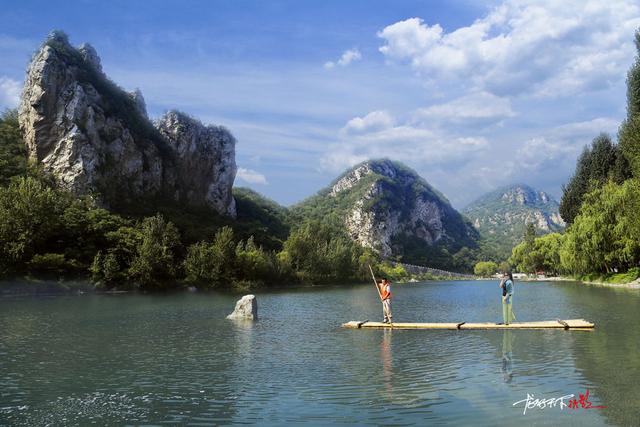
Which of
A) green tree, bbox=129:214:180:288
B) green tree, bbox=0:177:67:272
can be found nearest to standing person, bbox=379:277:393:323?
green tree, bbox=0:177:67:272

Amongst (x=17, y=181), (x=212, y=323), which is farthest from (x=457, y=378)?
(x=17, y=181)

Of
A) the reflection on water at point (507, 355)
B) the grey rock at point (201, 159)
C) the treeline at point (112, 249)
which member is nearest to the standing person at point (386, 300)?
the reflection on water at point (507, 355)

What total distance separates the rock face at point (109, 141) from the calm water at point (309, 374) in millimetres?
86903

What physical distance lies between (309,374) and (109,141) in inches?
4559

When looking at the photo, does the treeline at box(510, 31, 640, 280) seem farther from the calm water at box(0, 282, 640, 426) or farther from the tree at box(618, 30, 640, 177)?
the calm water at box(0, 282, 640, 426)

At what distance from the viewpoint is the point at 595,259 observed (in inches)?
2726

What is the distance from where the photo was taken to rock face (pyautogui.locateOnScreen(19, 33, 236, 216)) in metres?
109

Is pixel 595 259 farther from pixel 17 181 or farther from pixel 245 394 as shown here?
pixel 17 181

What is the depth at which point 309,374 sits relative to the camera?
696 inches

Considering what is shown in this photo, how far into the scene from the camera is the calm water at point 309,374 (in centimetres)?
1298

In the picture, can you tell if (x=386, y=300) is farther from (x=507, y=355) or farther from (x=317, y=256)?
(x=317, y=256)

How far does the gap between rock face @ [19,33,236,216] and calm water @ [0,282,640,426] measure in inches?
3421

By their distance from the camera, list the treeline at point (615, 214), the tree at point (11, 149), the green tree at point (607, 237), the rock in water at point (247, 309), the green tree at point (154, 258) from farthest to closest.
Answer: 1. the tree at point (11, 149)
2. the green tree at point (154, 258)
3. the green tree at point (607, 237)
4. the treeline at point (615, 214)
5. the rock in water at point (247, 309)

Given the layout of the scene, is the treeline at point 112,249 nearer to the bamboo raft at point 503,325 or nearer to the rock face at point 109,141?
the rock face at point 109,141
